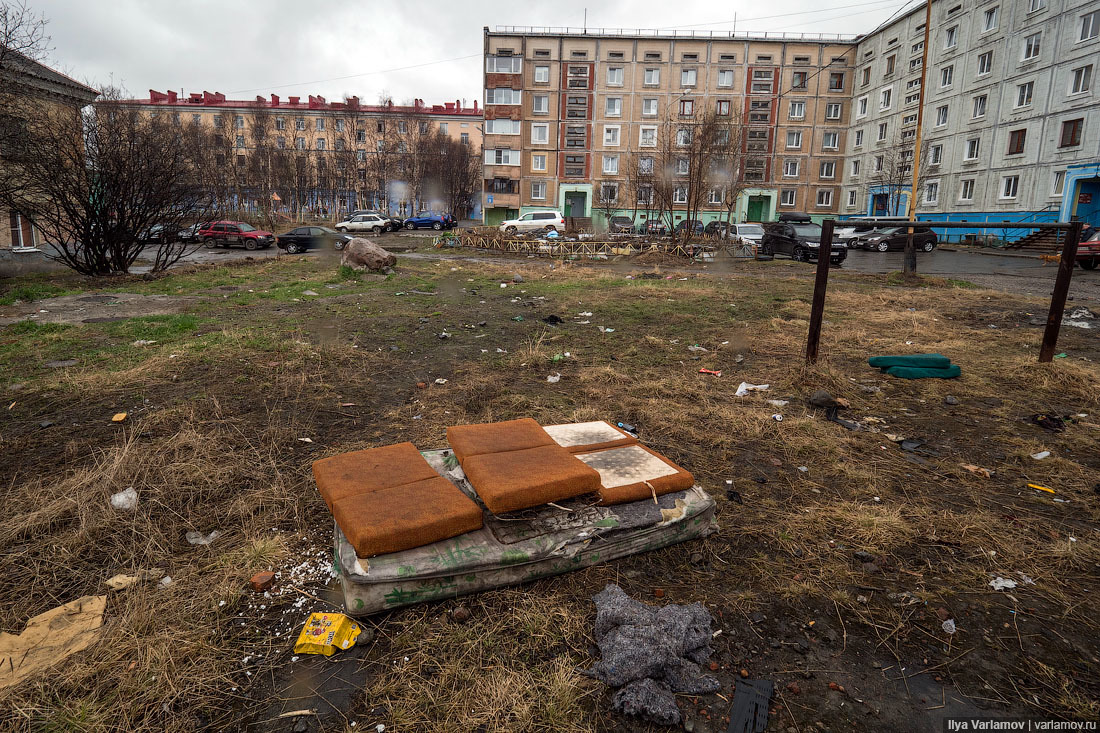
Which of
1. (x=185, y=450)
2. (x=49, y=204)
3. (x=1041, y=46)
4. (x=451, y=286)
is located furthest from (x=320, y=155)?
(x=185, y=450)

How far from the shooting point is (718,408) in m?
4.75

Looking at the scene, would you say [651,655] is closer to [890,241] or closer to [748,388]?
[748,388]

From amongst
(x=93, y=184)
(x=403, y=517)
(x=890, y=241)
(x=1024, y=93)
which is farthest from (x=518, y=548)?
(x=1024, y=93)

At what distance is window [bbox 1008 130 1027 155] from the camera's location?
29953 millimetres

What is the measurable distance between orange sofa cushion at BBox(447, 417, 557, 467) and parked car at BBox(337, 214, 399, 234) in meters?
36.4

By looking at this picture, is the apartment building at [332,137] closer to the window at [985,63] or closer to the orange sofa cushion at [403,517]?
the window at [985,63]

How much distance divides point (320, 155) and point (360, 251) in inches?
1755

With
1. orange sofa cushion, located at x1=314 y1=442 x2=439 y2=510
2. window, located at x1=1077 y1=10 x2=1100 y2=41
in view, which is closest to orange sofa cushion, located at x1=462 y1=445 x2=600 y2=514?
orange sofa cushion, located at x1=314 y1=442 x2=439 y2=510

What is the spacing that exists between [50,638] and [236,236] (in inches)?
1160

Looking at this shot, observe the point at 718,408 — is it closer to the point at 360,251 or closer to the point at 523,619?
the point at 523,619

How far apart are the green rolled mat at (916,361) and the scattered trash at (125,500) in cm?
656

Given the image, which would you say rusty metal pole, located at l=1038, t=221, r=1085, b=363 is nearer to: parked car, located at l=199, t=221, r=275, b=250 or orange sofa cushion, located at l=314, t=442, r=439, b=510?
orange sofa cushion, located at l=314, t=442, r=439, b=510

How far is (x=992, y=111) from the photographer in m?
31.7

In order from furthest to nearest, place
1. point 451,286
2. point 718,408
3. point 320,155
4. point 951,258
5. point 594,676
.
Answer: point 320,155, point 951,258, point 451,286, point 718,408, point 594,676
